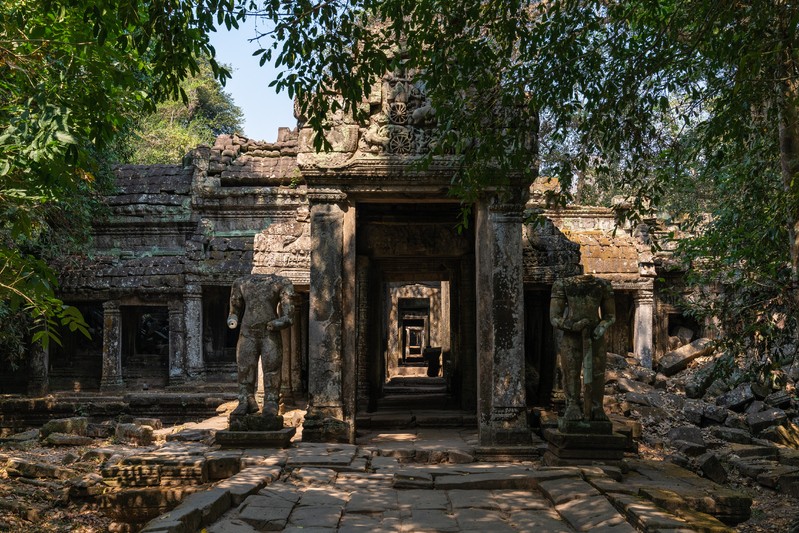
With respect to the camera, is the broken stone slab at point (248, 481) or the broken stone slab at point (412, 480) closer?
the broken stone slab at point (248, 481)

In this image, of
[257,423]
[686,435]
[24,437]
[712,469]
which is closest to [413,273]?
[686,435]

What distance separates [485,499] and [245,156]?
557 inches

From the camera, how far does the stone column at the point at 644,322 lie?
17.7 m

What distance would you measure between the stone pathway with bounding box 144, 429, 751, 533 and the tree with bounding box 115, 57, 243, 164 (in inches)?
968

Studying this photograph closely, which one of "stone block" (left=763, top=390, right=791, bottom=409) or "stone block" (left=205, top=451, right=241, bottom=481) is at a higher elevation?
"stone block" (left=205, top=451, right=241, bottom=481)

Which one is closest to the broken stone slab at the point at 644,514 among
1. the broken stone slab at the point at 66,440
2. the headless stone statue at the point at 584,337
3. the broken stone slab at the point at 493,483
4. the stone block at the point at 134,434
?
the broken stone slab at the point at 493,483

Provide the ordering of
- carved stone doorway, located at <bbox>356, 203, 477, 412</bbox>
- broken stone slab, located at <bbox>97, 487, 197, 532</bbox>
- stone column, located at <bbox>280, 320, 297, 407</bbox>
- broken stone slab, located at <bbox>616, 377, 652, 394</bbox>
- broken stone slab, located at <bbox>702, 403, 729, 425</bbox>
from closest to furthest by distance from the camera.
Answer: broken stone slab, located at <bbox>97, 487, 197, 532</bbox> < carved stone doorway, located at <bbox>356, 203, 477, 412</bbox> < stone column, located at <bbox>280, 320, 297, 407</bbox> < broken stone slab, located at <bbox>702, 403, 729, 425</bbox> < broken stone slab, located at <bbox>616, 377, 652, 394</bbox>

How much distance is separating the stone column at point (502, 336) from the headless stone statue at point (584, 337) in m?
0.63

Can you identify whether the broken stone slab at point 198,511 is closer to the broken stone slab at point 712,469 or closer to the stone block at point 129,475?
the stone block at point 129,475

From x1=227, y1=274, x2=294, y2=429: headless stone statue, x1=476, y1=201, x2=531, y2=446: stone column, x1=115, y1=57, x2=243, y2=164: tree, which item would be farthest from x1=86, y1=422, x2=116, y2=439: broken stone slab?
x1=115, y1=57, x2=243, y2=164: tree

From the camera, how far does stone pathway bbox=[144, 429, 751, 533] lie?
494cm

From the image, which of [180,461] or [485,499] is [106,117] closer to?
[180,461]

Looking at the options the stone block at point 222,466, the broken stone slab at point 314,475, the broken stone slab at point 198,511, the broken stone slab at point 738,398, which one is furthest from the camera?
the broken stone slab at point 738,398

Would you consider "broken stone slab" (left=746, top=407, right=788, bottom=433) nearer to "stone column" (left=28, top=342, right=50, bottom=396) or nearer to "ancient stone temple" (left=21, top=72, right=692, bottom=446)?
"ancient stone temple" (left=21, top=72, right=692, bottom=446)
